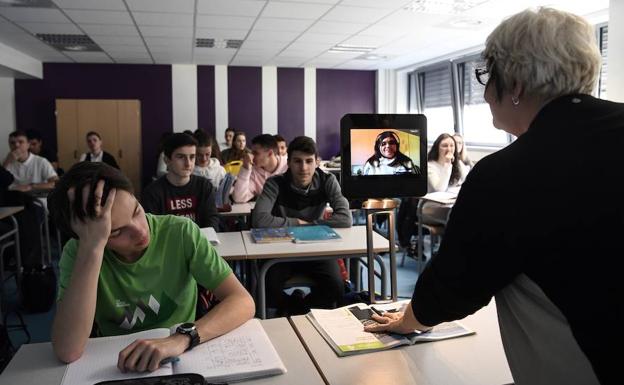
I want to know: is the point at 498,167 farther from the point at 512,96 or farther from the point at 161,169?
the point at 161,169

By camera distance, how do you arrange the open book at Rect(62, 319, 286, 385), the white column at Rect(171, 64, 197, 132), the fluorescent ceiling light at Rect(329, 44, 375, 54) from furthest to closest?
the white column at Rect(171, 64, 197, 132) → the fluorescent ceiling light at Rect(329, 44, 375, 54) → the open book at Rect(62, 319, 286, 385)

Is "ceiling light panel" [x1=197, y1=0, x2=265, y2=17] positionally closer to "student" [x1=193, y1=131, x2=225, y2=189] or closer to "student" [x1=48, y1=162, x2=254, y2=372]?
"student" [x1=193, y1=131, x2=225, y2=189]

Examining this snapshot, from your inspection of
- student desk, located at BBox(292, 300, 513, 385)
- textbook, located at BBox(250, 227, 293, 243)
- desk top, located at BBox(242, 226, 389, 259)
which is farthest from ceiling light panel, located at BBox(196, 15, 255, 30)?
student desk, located at BBox(292, 300, 513, 385)

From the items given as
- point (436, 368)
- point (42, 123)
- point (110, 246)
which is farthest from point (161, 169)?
Result: point (436, 368)

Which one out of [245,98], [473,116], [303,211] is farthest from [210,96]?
[303,211]

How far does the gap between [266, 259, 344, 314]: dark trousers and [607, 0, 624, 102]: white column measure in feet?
9.90

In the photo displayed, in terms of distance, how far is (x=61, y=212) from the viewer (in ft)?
3.97

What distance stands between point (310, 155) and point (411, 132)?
1.74 m

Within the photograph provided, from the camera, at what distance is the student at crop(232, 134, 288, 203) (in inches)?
175

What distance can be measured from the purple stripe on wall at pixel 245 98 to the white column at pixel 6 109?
3.60m

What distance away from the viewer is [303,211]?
11.2 ft

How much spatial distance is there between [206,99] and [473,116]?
183 inches

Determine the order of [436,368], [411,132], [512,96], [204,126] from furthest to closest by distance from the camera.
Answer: [204,126], [411,132], [436,368], [512,96]

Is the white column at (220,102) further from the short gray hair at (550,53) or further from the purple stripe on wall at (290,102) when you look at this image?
the short gray hair at (550,53)
